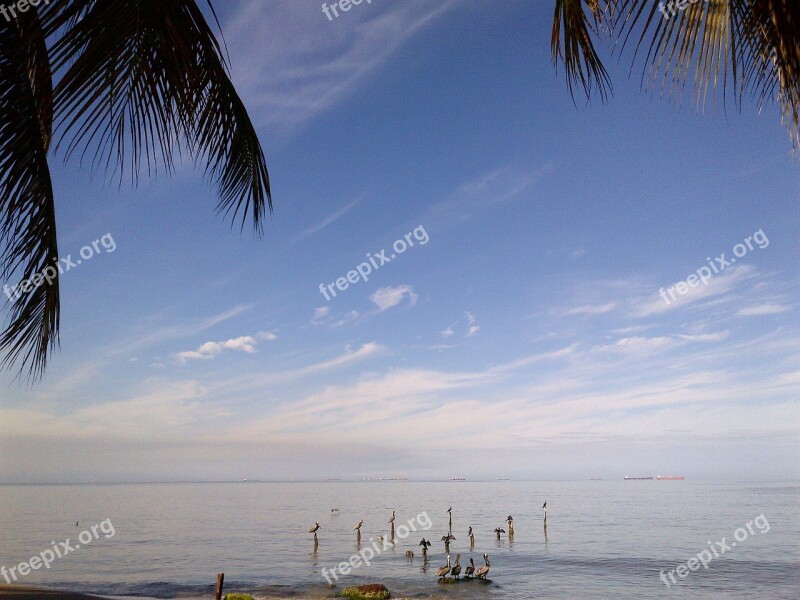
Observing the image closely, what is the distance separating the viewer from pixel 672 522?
67.8 metres

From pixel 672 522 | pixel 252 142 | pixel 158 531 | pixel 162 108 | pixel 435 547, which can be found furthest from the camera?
pixel 672 522

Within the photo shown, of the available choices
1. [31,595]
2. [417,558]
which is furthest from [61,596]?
[417,558]

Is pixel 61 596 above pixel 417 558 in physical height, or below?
above

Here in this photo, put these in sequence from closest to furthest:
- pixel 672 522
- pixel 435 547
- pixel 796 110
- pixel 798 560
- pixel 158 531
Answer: pixel 796 110 → pixel 798 560 → pixel 435 547 → pixel 158 531 → pixel 672 522

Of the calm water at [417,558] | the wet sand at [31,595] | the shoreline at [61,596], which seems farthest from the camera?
the calm water at [417,558]

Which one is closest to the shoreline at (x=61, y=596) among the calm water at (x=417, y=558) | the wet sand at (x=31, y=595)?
the wet sand at (x=31, y=595)

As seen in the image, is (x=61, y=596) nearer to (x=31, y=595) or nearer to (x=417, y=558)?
(x=31, y=595)

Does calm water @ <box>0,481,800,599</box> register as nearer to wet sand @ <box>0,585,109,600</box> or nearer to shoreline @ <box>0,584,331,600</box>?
shoreline @ <box>0,584,331,600</box>

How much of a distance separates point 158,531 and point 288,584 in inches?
1344

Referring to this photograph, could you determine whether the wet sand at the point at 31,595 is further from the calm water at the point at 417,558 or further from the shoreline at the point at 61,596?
the calm water at the point at 417,558

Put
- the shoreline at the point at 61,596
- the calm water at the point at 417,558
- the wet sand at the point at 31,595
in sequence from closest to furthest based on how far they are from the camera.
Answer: the wet sand at the point at 31,595
the shoreline at the point at 61,596
the calm water at the point at 417,558

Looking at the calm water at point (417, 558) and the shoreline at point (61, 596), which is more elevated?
the shoreline at point (61, 596)

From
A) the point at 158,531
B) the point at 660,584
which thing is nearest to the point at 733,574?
the point at 660,584

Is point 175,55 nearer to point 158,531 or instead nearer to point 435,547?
point 435,547
